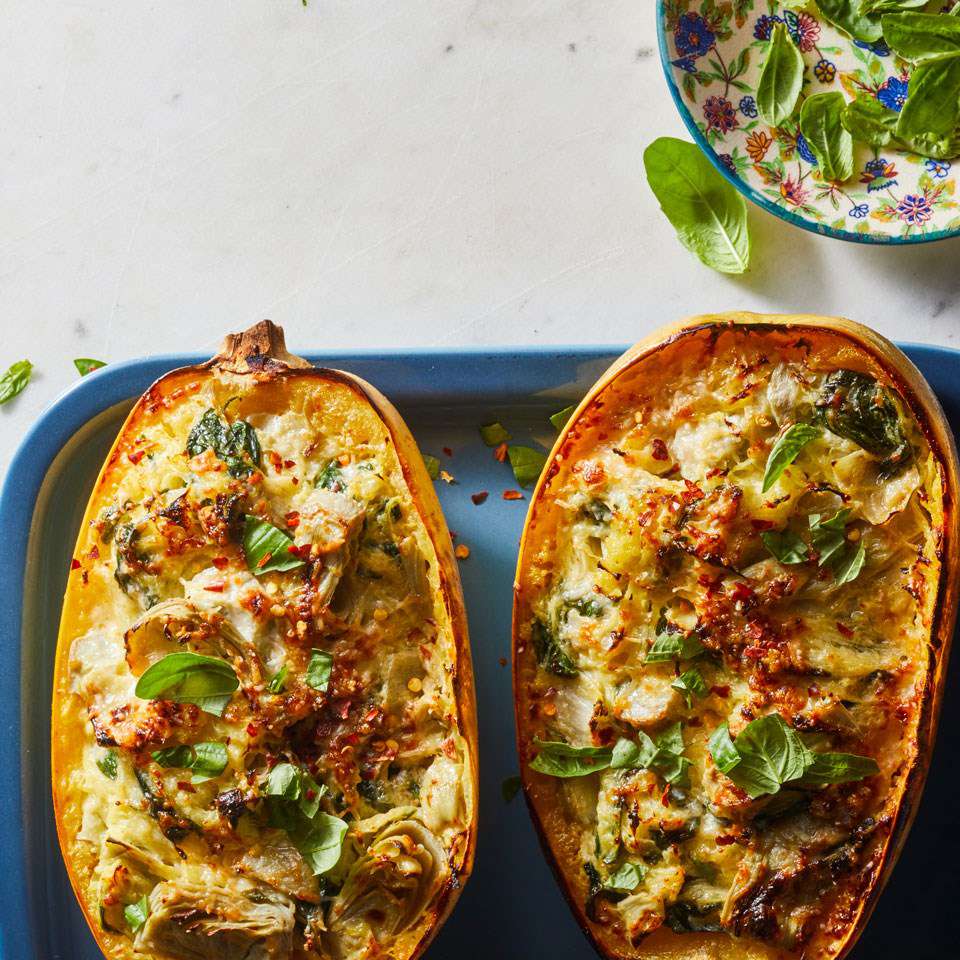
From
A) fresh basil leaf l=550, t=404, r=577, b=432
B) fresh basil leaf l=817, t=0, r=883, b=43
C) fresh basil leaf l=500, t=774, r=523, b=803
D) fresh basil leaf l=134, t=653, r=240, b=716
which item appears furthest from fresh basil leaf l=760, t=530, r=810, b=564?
fresh basil leaf l=817, t=0, r=883, b=43

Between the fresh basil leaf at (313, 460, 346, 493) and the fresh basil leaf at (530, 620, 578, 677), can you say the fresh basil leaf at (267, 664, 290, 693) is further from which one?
the fresh basil leaf at (530, 620, 578, 677)

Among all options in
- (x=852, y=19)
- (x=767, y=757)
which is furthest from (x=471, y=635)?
(x=852, y=19)

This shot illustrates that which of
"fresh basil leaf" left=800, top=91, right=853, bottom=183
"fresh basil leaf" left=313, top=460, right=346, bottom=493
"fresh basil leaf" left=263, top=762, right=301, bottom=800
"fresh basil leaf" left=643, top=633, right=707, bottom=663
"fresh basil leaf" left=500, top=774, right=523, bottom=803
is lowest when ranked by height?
"fresh basil leaf" left=500, top=774, right=523, bottom=803

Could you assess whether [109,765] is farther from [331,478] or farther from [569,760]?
[569,760]

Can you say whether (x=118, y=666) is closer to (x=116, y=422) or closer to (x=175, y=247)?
(x=116, y=422)

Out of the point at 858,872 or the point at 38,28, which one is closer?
the point at 858,872

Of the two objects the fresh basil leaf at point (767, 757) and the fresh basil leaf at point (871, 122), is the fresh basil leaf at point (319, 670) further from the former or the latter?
the fresh basil leaf at point (871, 122)

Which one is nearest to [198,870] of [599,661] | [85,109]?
[599,661]
